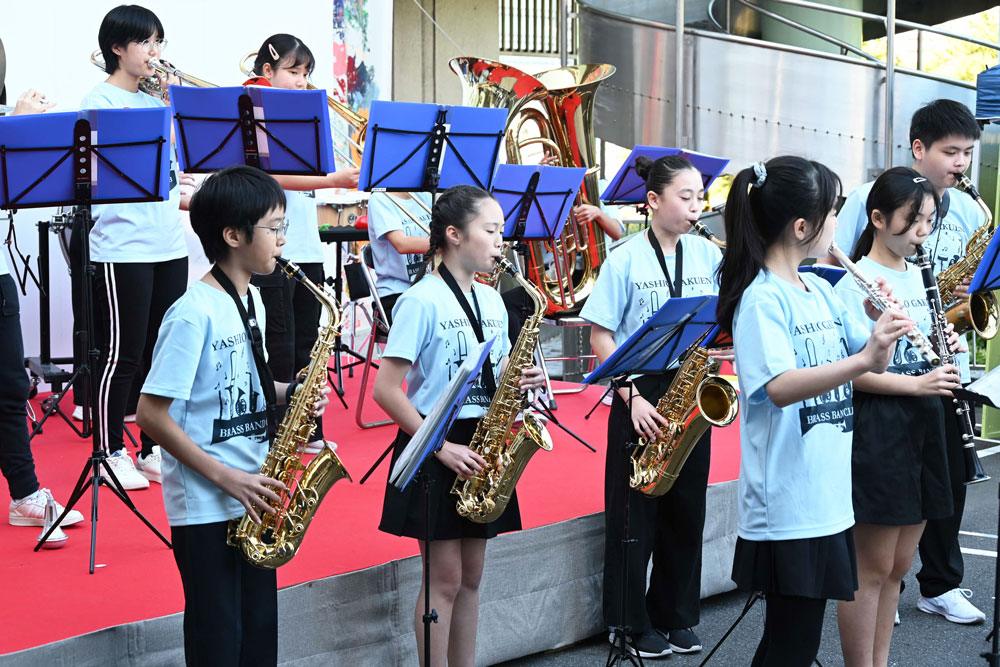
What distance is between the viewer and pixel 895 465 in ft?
10.7

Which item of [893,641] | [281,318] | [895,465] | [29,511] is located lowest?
[893,641]

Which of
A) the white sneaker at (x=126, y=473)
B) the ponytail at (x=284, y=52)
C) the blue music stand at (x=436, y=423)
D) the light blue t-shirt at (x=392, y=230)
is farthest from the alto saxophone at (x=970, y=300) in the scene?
the white sneaker at (x=126, y=473)

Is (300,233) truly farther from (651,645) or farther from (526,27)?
(526,27)

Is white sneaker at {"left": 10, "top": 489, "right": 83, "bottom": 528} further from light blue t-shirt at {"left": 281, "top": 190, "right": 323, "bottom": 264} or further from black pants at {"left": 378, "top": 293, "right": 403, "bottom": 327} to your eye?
black pants at {"left": 378, "top": 293, "right": 403, "bottom": 327}

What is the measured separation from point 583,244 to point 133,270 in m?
2.75

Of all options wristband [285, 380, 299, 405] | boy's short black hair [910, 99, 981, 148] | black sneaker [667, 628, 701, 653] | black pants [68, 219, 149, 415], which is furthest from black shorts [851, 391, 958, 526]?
black pants [68, 219, 149, 415]

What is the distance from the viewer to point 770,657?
2.55 metres

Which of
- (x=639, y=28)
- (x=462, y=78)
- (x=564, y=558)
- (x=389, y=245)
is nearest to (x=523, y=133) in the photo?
(x=462, y=78)

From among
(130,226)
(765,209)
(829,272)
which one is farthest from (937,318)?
(130,226)

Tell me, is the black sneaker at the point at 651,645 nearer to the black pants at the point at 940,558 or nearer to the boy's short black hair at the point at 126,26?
the black pants at the point at 940,558

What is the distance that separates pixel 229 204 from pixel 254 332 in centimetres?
33

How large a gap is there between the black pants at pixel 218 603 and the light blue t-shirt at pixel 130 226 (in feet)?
6.86

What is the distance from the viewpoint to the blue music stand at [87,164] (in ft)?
11.7

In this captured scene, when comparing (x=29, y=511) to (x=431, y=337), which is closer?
(x=431, y=337)
